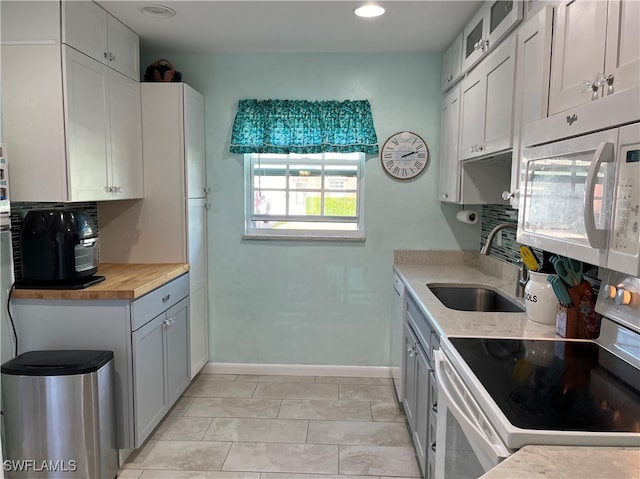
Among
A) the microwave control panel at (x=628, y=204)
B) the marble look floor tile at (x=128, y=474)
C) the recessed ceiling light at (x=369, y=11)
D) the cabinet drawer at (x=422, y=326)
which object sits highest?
the recessed ceiling light at (x=369, y=11)

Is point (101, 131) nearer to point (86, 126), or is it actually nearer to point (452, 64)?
point (86, 126)

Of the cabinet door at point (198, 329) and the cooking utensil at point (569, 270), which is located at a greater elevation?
the cooking utensil at point (569, 270)

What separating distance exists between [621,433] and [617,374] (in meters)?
0.41

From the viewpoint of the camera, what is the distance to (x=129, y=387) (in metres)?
2.36

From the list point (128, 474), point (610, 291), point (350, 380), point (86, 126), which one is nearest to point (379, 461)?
point (350, 380)

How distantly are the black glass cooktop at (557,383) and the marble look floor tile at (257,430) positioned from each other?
1.48 meters

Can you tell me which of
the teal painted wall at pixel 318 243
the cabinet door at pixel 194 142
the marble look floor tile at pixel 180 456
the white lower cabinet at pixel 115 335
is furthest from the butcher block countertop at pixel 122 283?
the marble look floor tile at pixel 180 456

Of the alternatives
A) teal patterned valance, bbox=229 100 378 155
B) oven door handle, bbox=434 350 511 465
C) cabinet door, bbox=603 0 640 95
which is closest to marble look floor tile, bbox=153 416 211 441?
oven door handle, bbox=434 350 511 465

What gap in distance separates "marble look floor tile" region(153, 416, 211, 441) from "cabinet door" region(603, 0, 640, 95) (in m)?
2.63

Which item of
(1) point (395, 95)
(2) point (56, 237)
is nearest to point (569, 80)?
(1) point (395, 95)

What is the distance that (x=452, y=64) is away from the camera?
3.00 meters

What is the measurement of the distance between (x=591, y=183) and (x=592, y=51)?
435 millimetres

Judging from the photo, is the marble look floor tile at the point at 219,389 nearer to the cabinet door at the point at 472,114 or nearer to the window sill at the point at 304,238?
the window sill at the point at 304,238

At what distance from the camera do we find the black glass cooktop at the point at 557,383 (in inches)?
43.3
